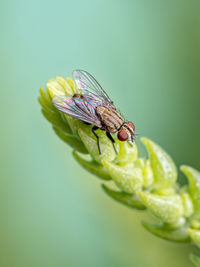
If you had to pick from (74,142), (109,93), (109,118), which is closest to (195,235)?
(74,142)

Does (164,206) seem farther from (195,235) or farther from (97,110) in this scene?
(97,110)

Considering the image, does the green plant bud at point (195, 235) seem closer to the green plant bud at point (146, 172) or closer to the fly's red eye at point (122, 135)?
the green plant bud at point (146, 172)

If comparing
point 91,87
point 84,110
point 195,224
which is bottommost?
point 195,224

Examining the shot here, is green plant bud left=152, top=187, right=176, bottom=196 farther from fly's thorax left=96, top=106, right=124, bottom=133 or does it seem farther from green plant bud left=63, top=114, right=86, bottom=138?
fly's thorax left=96, top=106, right=124, bottom=133

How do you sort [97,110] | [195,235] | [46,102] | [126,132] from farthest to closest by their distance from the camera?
[97,110] < [126,132] < [46,102] < [195,235]

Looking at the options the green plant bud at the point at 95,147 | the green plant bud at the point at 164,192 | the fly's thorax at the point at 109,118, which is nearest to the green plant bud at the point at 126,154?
the green plant bud at the point at 95,147

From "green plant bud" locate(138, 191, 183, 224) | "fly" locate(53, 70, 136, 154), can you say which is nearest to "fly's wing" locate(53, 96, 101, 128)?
"fly" locate(53, 70, 136, 154)

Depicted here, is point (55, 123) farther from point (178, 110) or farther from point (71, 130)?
point (178, 110)
